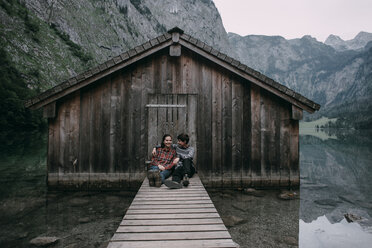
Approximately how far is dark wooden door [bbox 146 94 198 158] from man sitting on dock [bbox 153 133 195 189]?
3.09ft

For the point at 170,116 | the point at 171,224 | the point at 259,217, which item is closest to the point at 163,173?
the point at 170,116

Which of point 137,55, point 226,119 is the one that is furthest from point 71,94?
point 226,119

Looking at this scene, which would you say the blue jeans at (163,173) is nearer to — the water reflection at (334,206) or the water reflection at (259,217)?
the water reflection at (259,217)

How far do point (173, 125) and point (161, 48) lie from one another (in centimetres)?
219

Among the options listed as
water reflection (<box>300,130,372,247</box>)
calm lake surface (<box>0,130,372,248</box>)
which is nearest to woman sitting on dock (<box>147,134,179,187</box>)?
calm lake surface (<box>0,130,372,248</box>)

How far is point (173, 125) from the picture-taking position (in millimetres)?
6914

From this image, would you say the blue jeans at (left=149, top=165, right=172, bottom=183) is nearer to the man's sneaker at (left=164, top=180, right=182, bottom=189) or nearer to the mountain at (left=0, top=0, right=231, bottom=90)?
the man's sneaker at (left=164, top=180, right=182, bottom=189)

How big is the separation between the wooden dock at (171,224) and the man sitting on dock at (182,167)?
0.39 m

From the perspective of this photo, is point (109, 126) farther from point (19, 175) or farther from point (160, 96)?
point (19, 175)

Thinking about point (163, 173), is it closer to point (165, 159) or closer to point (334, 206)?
point (165, 159)

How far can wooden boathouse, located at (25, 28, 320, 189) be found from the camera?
22.1 feet

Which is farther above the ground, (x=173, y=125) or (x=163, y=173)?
(x=173, y=125)

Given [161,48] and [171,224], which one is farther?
[161,48]

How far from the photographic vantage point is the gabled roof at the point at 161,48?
6.33 metres
